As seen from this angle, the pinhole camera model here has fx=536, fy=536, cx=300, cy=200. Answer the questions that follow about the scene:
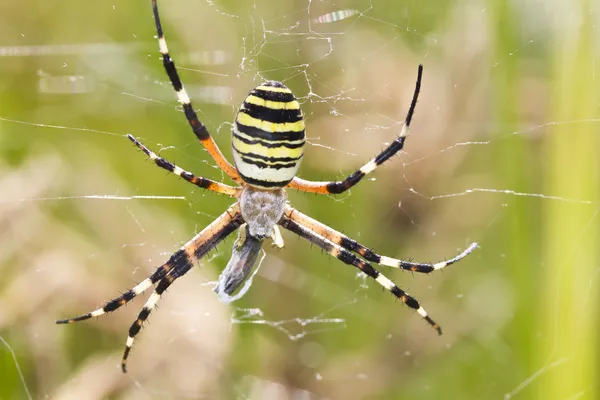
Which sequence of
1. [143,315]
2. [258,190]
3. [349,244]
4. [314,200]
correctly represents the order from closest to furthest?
1. [143,315]
2. [258,190]
3. [349,244]
4. [314,200]

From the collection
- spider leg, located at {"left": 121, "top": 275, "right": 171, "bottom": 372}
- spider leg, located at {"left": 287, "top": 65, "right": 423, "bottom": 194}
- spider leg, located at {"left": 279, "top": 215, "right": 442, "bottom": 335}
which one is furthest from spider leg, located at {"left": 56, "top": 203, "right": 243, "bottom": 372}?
spider leg, located at {"left": 287, "top": 65, "right": 423, "bottom": 194}

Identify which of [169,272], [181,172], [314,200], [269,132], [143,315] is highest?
[269,132]

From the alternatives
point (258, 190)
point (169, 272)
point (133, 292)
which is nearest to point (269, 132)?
point (258, 190)

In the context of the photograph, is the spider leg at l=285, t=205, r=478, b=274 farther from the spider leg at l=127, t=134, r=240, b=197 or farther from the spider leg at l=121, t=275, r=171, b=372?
the spider leg at l=121, t=275, r=171, b=372

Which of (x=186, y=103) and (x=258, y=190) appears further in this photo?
(x=258, y=190)

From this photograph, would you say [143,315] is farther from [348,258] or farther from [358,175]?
[358,175]

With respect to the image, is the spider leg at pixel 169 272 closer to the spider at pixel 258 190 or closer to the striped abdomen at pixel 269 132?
the spider at pixel 258 190
